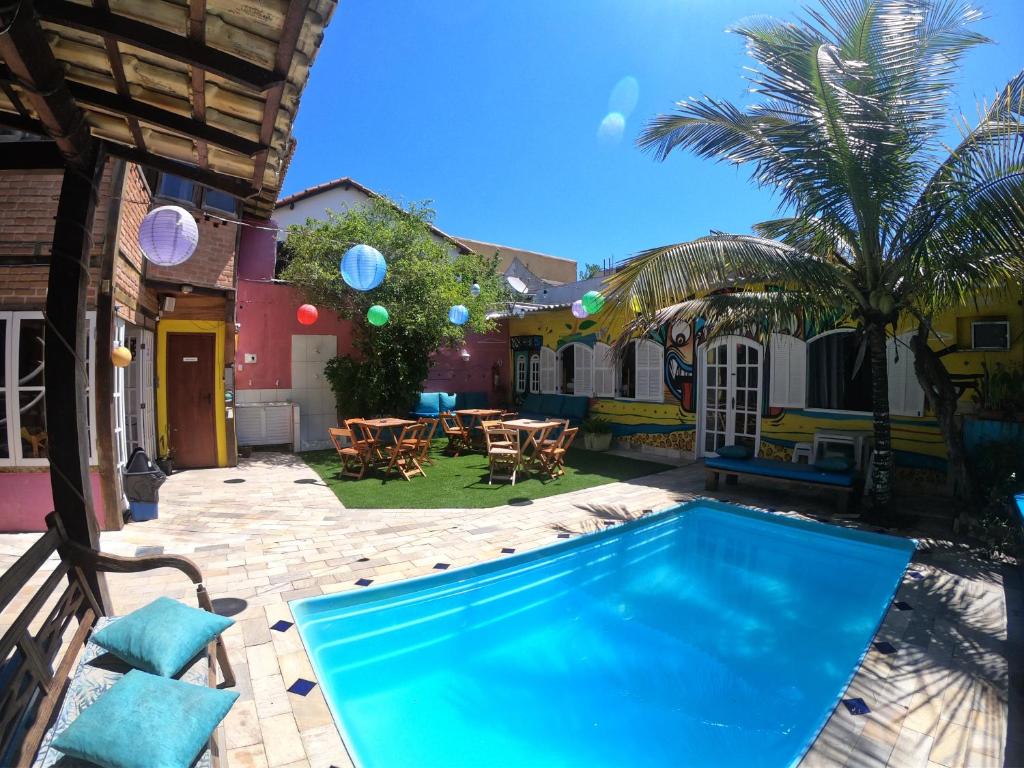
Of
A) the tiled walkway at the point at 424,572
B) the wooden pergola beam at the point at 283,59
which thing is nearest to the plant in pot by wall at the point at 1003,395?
the tiled walkway at the point at 424,572

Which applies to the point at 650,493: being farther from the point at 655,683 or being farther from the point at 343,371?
the point at 343,371

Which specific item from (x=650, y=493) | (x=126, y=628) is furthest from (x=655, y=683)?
(x=650, y=493)

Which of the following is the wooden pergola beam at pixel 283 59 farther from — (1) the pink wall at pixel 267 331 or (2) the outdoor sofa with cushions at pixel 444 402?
(1) the pink wall at pixel 267 331

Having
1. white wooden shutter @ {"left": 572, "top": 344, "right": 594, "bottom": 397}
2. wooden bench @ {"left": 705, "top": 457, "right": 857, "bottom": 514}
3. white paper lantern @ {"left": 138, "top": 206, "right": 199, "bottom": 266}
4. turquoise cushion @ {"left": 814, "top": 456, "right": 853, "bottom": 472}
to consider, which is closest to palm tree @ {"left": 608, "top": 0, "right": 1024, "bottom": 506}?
wooden bench @ {"left": 705, "top": 457, "right": 857, "bottom": 514}

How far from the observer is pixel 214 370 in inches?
398

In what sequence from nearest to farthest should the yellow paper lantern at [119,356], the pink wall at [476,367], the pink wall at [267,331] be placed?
the yellow paper lantern at [119,356], the pink wall at [267,331], the pink wall at [476,367]

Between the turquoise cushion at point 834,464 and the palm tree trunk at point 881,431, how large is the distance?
0.65 m

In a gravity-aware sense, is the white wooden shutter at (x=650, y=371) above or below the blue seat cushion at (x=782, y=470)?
above

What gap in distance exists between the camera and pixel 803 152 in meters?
5.79

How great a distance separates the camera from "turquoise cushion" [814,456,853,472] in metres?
7.29

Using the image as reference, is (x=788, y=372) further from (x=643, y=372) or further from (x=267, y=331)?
(x=267, y=331)

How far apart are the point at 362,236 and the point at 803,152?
8.33 meters

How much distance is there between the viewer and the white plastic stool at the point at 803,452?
865 cm

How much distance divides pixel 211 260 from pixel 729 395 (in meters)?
9.56
